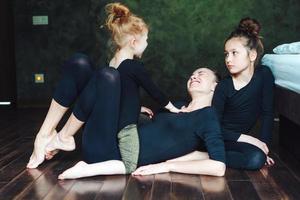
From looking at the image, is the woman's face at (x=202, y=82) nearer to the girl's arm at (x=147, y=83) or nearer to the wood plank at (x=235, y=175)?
the girl's arm at (x=147, y=83)

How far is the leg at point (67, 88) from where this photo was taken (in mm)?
2426

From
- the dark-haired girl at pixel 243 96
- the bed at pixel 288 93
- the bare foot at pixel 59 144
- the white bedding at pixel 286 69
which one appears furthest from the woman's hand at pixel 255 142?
the bare foot at pixel 59 144

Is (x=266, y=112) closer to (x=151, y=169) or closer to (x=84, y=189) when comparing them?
(x=151, y=169)

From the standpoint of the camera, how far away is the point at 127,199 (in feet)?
6.36

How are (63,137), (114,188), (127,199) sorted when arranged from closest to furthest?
(127,199), (114,188), (63,137)

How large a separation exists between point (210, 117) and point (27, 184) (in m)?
0.88

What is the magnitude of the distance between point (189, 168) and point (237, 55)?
0.66 m

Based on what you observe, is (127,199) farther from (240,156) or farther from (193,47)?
(193,47)

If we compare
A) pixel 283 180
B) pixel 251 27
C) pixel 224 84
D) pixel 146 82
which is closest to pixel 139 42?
pixel 146 82

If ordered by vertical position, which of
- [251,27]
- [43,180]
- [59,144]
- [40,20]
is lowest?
[43,180]

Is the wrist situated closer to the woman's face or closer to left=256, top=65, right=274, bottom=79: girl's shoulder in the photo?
the woman's face

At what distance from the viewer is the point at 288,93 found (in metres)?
2.57

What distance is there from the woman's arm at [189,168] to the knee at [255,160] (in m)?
0.22

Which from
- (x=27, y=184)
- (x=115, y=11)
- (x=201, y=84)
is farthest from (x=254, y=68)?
(x=27, y=184)
